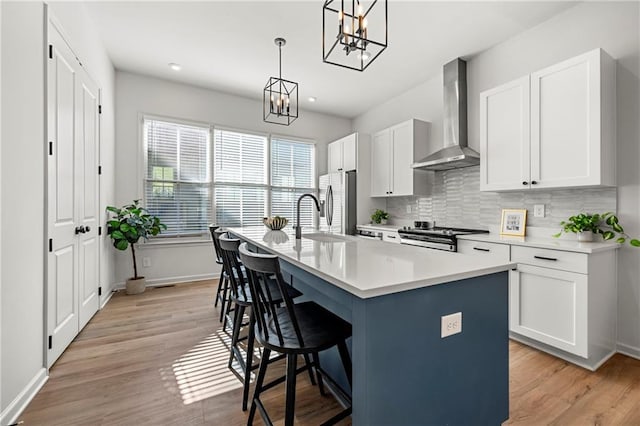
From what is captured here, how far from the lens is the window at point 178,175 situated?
4.25m

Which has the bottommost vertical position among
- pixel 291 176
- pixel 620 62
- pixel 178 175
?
pixel 178 175

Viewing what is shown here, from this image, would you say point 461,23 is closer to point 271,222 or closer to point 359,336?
point 271,222

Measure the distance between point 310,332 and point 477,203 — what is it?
2997 millimetres

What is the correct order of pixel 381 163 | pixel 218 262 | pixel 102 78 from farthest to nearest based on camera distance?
pixel 381 163 → pixel 102 78 → pixel 218 262

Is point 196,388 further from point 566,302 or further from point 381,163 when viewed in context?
point 381,163

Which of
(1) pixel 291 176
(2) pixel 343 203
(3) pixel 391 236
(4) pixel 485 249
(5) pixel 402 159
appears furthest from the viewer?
(1) pixel 291 176

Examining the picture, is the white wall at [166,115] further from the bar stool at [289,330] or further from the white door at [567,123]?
the white door at [567,123]

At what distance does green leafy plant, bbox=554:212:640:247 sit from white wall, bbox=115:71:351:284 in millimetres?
4331

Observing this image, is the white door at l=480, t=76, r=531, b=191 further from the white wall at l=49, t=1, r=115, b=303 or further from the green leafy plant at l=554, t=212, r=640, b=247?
the white wall at l=49, t=1, r=115, b=303

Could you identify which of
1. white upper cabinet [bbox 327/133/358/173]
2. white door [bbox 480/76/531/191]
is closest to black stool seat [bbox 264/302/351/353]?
white door [bbox 480/76/531/191]

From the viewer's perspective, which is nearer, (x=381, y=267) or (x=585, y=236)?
(x=381, y=267)

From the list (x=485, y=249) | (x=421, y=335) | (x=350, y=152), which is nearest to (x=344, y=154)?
(x=350, y=152)

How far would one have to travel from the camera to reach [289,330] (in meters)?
1.34

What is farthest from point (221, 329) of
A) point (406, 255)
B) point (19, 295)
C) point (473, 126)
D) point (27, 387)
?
point (473, 126)
